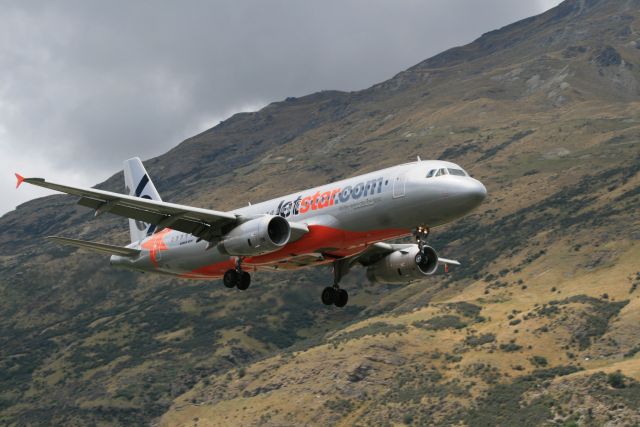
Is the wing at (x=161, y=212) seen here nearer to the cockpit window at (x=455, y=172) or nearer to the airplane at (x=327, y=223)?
the airplane at (x=327, y=223)

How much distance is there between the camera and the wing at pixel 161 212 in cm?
4172

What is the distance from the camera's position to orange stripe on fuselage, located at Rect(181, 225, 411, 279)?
4156 centimetres

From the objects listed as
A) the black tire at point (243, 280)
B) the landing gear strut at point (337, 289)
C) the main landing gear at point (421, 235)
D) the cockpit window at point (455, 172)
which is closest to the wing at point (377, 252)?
the landing gear strut at point (337, 289)

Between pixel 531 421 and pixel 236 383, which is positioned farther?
pixel 236 383

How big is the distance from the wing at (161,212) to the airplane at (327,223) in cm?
5

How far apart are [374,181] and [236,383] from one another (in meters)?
123

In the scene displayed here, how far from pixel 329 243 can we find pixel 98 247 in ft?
43.7

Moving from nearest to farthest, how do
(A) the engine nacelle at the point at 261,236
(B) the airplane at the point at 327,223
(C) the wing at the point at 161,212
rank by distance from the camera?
Answer: (B) the airplane at the point at 327,223, (C) the wing at the point at 161,212, (A) the engine nacelle at the point at 261,236

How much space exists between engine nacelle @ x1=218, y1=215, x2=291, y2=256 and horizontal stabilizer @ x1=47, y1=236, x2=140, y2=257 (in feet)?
26.3

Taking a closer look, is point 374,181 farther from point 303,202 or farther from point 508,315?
point 508,315

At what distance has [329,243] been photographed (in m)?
42.6

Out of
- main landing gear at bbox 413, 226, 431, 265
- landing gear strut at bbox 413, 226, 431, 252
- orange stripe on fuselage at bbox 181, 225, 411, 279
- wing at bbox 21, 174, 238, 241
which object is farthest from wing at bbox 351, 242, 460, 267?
landing gear strut at bbox 413, 226, 431, 252

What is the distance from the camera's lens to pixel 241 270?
1800 inches

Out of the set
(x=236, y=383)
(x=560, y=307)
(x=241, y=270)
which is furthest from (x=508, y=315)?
(x=241, y=270)
